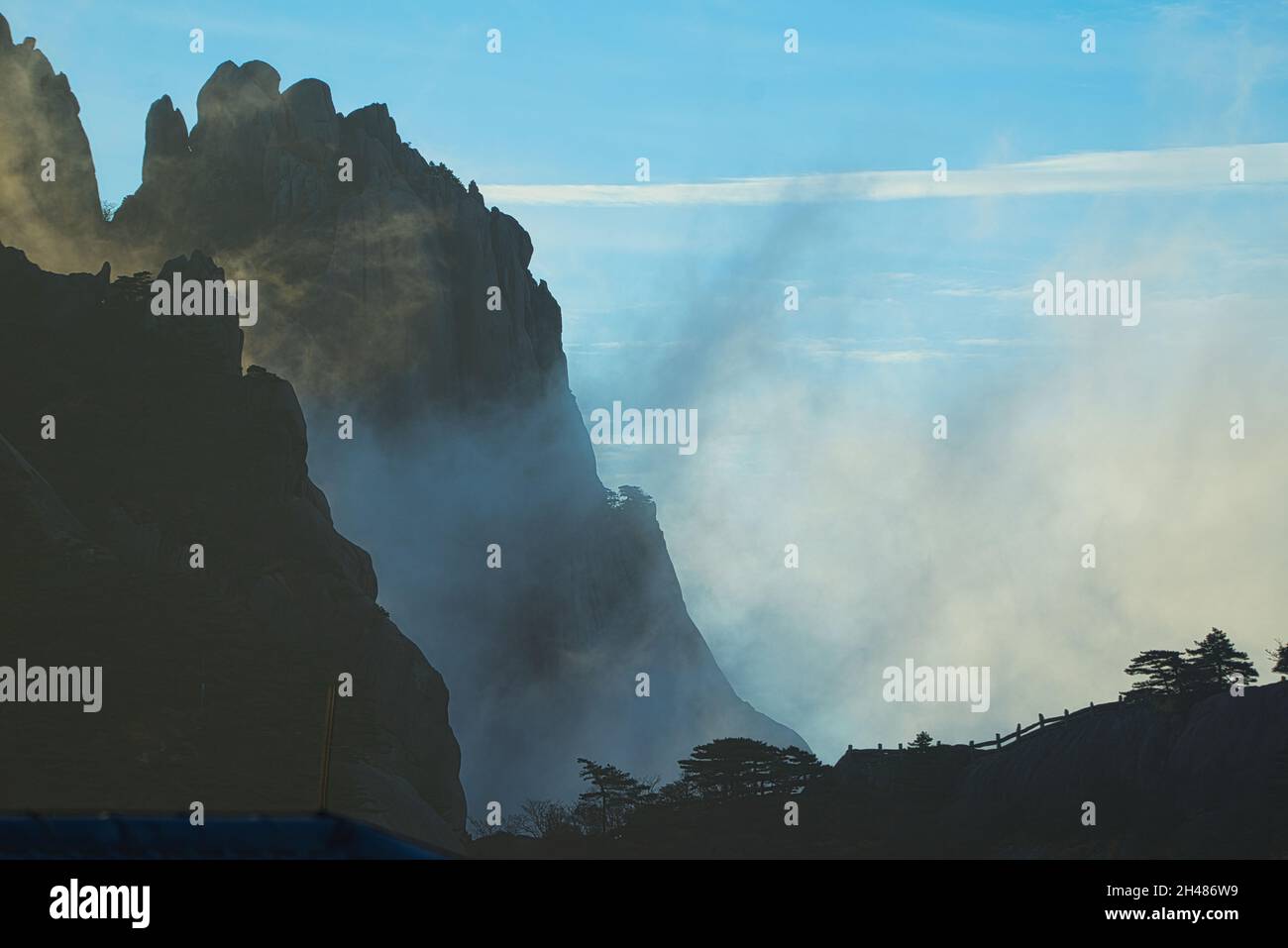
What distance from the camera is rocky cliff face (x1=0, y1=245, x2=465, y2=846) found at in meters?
95.1

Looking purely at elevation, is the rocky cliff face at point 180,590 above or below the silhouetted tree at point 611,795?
above

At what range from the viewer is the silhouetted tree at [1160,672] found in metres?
99.4

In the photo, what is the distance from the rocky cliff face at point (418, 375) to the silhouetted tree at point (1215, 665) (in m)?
88.3

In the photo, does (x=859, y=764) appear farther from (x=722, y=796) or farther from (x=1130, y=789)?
(x=1130, y=789)

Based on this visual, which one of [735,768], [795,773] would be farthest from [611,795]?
[795,773]

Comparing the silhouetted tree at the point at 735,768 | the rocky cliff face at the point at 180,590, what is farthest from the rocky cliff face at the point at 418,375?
the silhouetted tree at the point at 735,768

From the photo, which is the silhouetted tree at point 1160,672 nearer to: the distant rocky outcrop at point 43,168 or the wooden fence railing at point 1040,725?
the wooden fence railing at point 1040,725

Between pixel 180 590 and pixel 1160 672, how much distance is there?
67975 mm

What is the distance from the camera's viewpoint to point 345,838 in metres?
15.1

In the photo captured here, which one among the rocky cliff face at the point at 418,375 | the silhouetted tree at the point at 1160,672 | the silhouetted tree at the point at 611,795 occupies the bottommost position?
the silhouetted tree at the point at 611,795

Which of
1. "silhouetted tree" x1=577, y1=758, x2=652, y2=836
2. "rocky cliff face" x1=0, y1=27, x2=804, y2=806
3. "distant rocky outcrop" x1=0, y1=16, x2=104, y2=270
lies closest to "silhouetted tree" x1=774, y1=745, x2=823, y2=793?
"silhouetted tree" x1=577, y1=758, x2=652, y2=836

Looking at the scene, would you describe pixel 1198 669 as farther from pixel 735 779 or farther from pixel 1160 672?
pixel 735 779

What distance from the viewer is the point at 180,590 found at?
10712cm
